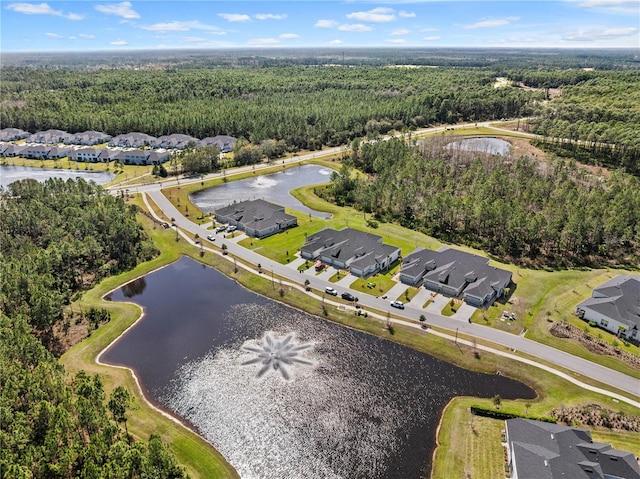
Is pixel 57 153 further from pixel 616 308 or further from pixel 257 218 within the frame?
pixel 616 308

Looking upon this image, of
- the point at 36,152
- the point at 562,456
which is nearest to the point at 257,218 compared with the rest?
the point at 562,456

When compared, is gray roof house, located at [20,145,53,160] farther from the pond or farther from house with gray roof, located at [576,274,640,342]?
house with gray roof, located at [576,274,640,342]

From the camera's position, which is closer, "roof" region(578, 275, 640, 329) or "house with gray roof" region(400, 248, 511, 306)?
"roof" region(578, 275, 640, 329)

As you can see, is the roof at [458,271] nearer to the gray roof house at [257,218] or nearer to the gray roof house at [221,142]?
the gray roof house at [257,218]

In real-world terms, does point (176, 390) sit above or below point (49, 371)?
below

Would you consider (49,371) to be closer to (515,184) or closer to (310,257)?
(310,257)

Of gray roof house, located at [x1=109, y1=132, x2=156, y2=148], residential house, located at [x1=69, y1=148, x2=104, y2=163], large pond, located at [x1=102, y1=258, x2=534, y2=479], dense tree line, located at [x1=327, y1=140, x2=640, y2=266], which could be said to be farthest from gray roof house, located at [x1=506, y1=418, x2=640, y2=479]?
gray roof house, located at [x1=109, y1=132, x2=156, y2=148]

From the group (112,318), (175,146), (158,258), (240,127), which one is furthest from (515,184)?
(175,146)

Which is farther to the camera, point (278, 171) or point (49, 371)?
point (278, 171)
